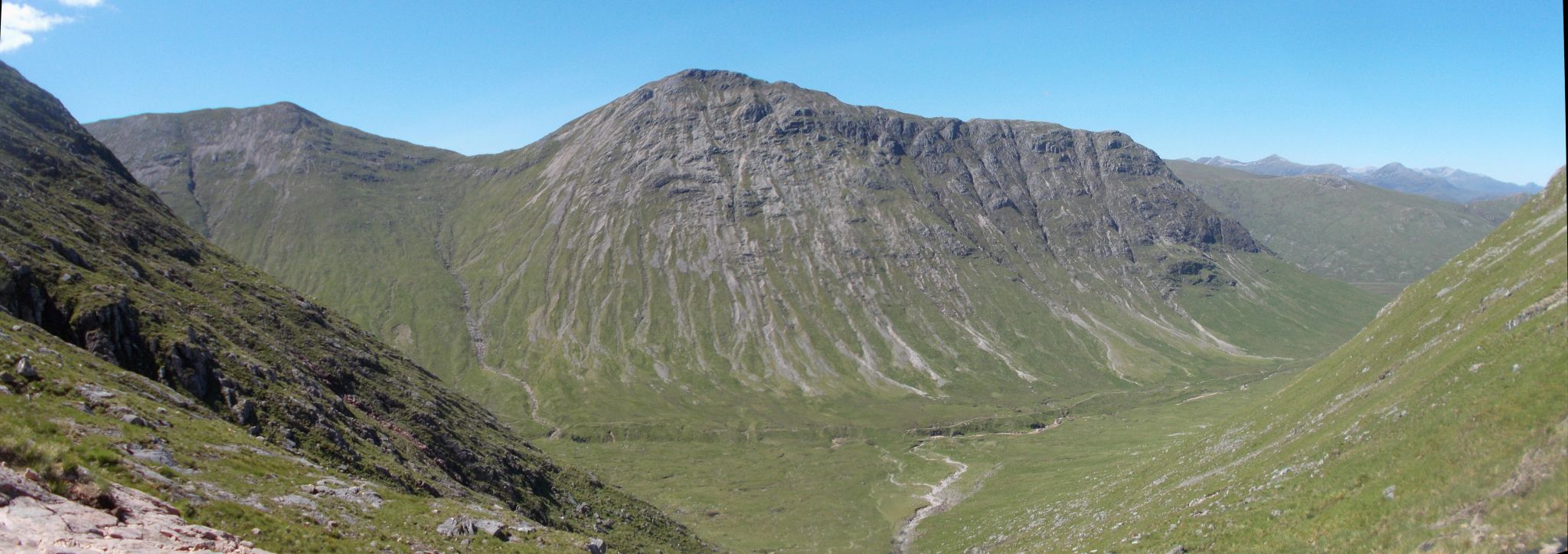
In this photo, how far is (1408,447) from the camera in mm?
35938

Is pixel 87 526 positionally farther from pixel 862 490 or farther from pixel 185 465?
pixel 862 490

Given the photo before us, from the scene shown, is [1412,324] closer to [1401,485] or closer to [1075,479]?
[1401,485]

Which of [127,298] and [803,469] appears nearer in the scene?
[127,298]

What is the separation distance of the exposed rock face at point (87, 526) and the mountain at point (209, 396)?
465 millimetres

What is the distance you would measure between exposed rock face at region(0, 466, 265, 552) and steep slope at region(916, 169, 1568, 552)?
38.0 m

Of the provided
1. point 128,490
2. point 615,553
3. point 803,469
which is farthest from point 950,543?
point 128,490

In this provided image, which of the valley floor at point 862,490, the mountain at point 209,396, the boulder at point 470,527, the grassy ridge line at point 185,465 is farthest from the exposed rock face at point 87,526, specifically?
the valley floor at point 862,490

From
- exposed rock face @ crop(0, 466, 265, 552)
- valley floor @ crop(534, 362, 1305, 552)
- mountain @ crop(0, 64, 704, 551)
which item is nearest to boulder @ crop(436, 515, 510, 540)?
mountain @ crop(0, 64, 704, 551)

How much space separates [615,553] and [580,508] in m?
17.3

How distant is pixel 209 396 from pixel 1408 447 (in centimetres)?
7574

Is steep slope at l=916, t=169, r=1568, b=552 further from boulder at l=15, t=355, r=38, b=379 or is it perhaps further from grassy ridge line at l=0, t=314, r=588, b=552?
boulder at l=15, t=355, r=38, b=379

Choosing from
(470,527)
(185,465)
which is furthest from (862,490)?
(185,465)

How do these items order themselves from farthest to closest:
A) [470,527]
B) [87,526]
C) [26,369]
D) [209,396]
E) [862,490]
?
1. [862,490]
2. [209,396]
3. [470,527]
4. [26,369]
5. [87,526]

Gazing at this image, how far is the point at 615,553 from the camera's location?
67375 mm
